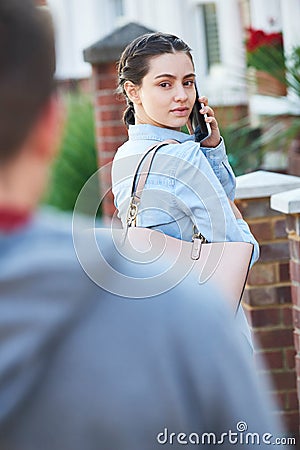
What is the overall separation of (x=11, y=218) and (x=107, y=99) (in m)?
6.24

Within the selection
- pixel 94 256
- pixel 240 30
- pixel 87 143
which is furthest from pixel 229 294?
pixel 240 30

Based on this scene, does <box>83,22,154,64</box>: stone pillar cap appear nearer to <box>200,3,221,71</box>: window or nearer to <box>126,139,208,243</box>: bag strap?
<box>126,139,208,243</box>: bag strap

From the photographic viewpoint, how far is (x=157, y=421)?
1.27 meters

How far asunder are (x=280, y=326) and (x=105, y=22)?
43.9ft

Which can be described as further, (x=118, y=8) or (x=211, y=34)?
(x=118, y=8)

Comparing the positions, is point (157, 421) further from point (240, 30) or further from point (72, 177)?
point (240, 30)

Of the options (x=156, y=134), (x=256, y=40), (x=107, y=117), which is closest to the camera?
(x=156, y=134)

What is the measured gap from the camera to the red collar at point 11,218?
4.02ft

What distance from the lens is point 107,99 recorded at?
24.3 feet

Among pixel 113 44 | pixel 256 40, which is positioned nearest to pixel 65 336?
pixel 113 44

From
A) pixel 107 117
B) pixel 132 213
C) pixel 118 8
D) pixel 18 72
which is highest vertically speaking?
pixel 118 8

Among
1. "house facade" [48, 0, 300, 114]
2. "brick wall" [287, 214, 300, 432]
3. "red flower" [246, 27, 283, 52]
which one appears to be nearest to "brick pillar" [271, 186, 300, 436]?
"brick wall" [287, 214, 300, 432]

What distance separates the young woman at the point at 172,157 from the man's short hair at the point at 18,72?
1687 mm

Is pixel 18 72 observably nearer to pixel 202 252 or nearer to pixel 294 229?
pixel 202 252
